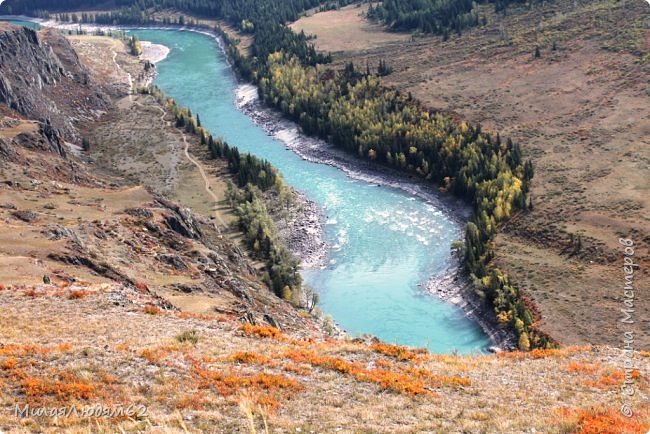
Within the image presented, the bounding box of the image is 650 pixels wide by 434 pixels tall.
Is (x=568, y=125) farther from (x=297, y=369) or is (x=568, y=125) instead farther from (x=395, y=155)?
(x=297, y=369)

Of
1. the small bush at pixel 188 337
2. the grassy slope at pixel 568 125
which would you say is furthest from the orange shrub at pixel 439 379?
the grassy slope at pixel 568 125

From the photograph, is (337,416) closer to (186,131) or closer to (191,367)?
(191,367)

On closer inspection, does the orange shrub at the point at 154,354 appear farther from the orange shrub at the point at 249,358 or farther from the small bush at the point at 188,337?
the orange shrub at the point at 249,358

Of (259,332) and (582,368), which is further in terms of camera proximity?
(259,332)

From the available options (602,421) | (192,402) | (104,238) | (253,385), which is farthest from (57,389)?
(104,238)

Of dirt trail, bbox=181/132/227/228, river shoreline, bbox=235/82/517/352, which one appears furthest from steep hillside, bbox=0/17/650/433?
dirt trail, bbox=181/132/227/228

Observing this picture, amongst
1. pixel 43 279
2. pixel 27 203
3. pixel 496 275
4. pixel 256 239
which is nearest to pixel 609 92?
pixel 496 275
